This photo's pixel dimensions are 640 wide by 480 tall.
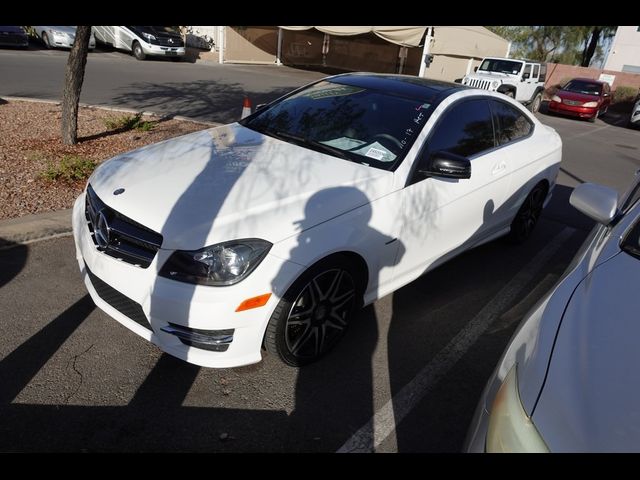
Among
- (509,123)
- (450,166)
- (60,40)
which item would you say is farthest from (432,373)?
(60,40)

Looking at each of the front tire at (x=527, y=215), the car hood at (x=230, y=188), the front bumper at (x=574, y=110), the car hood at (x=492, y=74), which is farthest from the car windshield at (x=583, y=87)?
the car hood at (x=230, y=188)

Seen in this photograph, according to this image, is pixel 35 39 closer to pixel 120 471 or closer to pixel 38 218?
pixel 38 218

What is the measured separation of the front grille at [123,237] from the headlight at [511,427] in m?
1.76

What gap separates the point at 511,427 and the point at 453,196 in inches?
88.2

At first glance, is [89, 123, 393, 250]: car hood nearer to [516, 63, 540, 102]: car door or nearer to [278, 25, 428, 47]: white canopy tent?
[516, 63, 540, 102]: car door

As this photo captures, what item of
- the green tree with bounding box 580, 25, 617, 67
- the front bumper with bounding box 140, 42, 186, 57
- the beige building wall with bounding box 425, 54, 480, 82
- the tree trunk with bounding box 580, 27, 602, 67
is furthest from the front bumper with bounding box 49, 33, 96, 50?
the tree trunk with bounding box 580, 27, 602, 67

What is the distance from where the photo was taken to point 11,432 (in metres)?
2.28

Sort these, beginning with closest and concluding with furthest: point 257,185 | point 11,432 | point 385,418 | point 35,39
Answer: point 11,432, point 385,418, point 257,185, point 35,39

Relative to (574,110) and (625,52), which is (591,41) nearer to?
(625,52)

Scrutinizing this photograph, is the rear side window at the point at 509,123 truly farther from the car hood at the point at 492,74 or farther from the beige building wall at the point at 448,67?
the beige building wall at the point at 448,67

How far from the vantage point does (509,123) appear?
4465mm

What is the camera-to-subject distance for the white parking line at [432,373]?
2473mm

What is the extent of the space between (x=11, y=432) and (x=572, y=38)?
45666 millimetres
